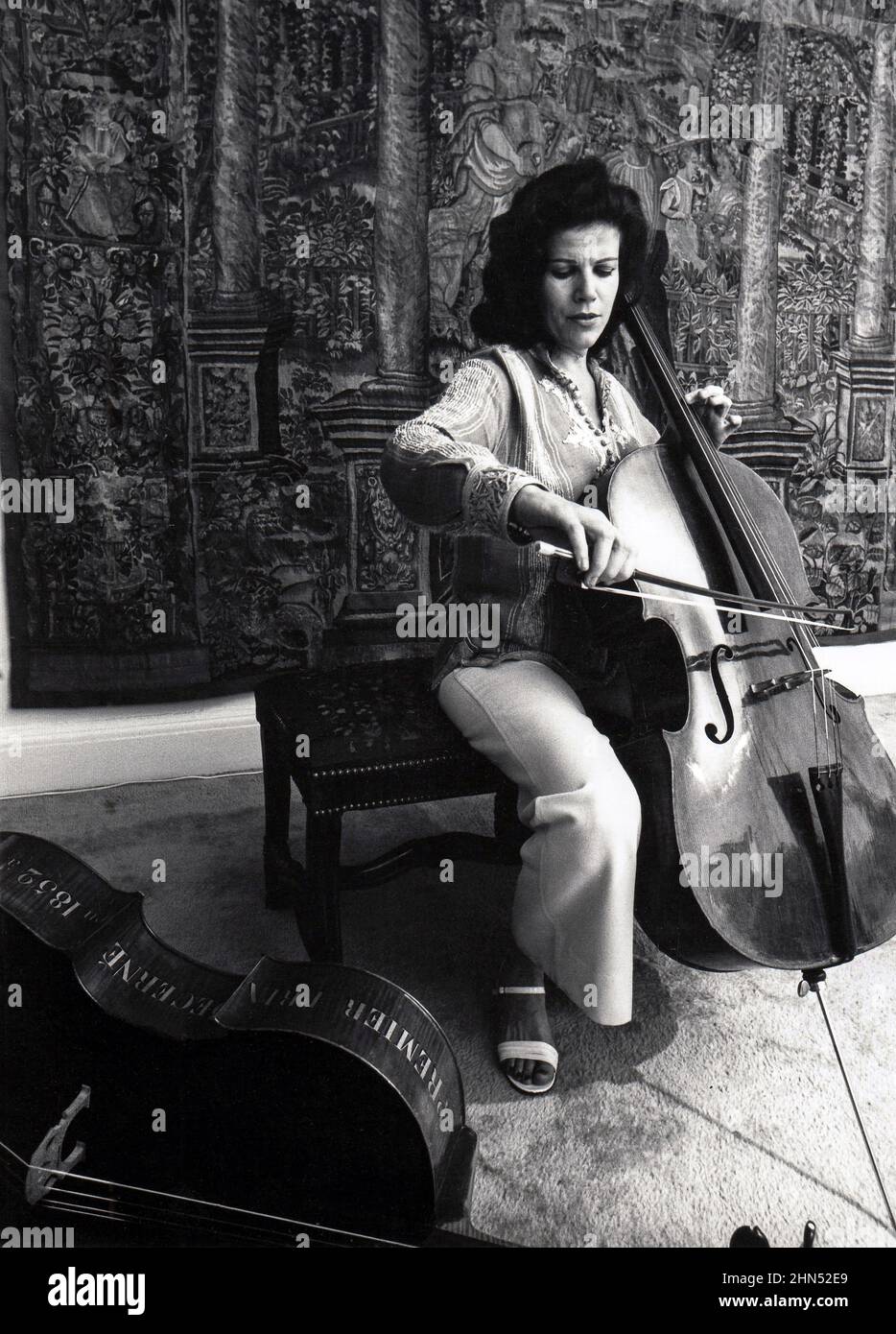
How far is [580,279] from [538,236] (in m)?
0.10

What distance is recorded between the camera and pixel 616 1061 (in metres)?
1.35

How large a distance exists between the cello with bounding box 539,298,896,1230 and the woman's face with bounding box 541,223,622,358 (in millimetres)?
273

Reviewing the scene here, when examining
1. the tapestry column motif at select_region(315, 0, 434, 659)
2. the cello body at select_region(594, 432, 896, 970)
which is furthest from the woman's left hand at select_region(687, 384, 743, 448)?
the tapestry column motif at select_region(315, 0, 434, 659)

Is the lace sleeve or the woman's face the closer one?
the lace sleeve

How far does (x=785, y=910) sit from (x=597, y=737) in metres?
0.34

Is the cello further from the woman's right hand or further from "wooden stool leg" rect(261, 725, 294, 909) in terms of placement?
"wooden stool leg" rect(261, 725, 294, 909)

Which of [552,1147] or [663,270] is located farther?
[663,270]

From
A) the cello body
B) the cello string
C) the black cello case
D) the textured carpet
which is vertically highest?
the cello body

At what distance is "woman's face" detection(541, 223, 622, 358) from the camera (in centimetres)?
143

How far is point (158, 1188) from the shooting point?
0.94m

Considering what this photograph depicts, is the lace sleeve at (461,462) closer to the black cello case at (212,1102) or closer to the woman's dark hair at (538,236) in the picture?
the woman's dark hair at (538,236)

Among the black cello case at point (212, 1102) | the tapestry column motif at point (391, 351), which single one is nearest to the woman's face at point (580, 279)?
the tapestry column motif at point (391, 351)
